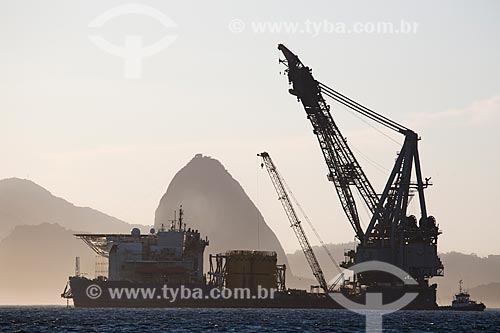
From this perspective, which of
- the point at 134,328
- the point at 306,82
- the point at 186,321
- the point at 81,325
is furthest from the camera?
the point at 306,82

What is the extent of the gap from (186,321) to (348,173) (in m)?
49.2

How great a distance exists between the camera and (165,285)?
19862 cm

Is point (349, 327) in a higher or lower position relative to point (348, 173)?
lower

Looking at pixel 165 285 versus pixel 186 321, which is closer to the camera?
pixel 186 321

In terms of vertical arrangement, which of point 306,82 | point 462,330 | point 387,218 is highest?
point 306,82

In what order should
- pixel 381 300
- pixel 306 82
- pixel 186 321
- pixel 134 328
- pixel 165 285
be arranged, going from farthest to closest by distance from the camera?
pixel 165 285 < pixel 381 300 < pixel 306 82 < pixel 186 321 < pixel 134 328

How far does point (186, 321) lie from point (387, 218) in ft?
169

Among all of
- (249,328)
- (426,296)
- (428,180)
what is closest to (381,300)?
(426,296)

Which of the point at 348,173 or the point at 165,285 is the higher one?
the point at 348,173

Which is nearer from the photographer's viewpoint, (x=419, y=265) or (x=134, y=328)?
(x=134, y=328)

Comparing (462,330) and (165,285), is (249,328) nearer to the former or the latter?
(462,330)

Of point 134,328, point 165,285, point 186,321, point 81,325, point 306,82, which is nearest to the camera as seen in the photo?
point 134,328

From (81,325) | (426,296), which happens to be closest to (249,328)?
(81,325)

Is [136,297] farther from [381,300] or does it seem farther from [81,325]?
[81,325]
